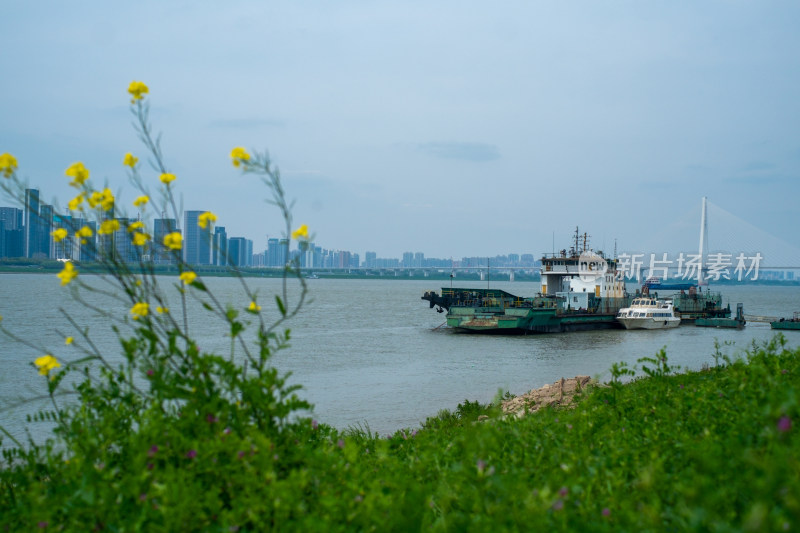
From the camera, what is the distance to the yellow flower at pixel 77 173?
4.00m

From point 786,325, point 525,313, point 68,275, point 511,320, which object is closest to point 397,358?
point 511,320

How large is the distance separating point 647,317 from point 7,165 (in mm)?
48499

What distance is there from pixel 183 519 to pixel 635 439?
3.52 meters

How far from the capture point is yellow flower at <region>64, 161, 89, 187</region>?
4004 millimetres

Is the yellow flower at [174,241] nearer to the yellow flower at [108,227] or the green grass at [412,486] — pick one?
the yellow flower at [108,227]

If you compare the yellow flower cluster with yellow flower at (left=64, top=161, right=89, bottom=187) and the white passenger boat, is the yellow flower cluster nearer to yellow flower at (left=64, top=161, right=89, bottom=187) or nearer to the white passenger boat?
yellow flower at (left=64, top=161, right=89, bottom=187)

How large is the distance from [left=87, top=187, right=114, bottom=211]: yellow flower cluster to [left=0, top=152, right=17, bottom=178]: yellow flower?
45cm

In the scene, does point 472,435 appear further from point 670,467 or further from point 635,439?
point 635,439

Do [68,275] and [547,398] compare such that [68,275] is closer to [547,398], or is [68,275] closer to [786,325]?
[547,398]

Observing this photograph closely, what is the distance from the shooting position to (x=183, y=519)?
3.35 meters

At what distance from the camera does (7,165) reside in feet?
12.8

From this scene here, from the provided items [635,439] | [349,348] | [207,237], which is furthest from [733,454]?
[349,348]

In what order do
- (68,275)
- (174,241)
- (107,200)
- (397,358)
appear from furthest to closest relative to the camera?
1. (397,358)
2. (107,200)
3. (174,241)
4. (68,275)

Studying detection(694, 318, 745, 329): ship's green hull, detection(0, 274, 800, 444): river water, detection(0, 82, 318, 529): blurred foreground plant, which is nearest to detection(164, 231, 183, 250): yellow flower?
detection(0, 82, 318, 529): blurred foreground plant
